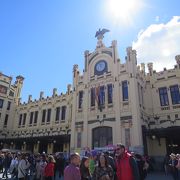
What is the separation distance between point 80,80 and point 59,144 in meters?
9.98

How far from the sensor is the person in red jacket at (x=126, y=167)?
519 cm

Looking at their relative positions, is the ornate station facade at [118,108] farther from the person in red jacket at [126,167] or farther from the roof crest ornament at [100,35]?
the person in red jacket at [126,167]

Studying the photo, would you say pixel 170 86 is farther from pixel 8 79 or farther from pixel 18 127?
pixel 8 79

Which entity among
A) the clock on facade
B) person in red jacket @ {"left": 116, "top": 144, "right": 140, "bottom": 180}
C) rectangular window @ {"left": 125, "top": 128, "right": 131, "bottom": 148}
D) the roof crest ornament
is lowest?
person in red jacket @ {"left": 116, "top": 144, "right": 140, "bottom": 180}

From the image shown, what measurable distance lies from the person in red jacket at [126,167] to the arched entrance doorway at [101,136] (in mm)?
16649

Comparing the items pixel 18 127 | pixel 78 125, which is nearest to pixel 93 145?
pixel 78 125

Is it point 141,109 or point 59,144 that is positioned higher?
point 141,109

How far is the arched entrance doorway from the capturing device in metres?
22.1

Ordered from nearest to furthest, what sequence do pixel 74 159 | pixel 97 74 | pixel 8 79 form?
pixel 74 159 → pixel 97 74 → pixel 8 79

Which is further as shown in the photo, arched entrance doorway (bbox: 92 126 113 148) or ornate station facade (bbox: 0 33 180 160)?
arched entrance doorway (bbox: 92 126 113 148)

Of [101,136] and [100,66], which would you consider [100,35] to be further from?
[101,136]

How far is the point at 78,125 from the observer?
81.3 ft

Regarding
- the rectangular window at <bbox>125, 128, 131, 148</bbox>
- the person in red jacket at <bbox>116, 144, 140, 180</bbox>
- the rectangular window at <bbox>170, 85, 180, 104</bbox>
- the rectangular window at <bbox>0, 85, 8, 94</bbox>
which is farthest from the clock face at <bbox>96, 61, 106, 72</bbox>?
the person in red jacket at <bbox>116, 144, 140, 180</bbox>

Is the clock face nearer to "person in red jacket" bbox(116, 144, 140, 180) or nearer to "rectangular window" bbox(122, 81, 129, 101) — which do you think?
"rectangular window" bbox(122, 81, 129, 101)
